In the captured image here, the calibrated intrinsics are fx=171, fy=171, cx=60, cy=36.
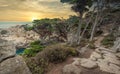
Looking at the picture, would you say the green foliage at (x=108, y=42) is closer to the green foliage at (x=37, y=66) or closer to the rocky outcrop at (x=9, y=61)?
the green foliage at (x=37, y=66)

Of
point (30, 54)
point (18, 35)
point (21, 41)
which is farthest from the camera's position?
point (18, 35)

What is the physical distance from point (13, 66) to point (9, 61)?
35cm

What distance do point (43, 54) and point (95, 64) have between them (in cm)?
346

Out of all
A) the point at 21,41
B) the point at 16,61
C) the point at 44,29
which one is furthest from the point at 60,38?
the point at 16,61

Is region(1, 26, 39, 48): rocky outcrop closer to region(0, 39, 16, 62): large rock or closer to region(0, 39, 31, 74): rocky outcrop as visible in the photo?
region(0, 39, 16, 62): large rock

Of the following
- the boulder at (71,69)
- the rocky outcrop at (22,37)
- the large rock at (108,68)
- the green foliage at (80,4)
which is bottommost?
the rocky outcrop at (22,37)

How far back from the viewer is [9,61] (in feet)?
28.4

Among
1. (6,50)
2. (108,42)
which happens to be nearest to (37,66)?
(6,50)

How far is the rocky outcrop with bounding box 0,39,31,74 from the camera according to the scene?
8413mm

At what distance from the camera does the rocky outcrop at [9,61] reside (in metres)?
8.41

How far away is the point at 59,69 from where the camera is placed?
10.3m

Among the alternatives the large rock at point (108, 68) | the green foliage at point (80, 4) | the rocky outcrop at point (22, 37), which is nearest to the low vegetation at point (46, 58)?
the large rock at point (108, 68)

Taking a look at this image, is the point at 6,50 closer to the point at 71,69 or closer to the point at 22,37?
the point at 71,69

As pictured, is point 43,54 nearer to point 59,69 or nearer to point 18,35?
point 59,69
